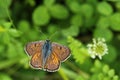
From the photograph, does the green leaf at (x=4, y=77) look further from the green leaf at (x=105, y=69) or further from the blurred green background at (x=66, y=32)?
the green leaf at (x=105, y=69)

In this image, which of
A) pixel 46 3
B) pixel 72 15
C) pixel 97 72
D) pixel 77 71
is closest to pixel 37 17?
pixel 46 3

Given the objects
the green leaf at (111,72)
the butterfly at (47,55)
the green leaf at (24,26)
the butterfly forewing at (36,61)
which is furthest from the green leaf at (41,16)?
the green leaf at (111,72)

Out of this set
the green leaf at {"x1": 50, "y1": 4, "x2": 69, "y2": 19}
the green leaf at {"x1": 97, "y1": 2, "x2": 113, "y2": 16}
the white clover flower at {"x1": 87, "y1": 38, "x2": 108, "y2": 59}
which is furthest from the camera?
the green leaf at {"x1": 50, "y1": 4, "x2": 69, "y2": 19}

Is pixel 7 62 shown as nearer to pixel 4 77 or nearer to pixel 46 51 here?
pixel 4 77

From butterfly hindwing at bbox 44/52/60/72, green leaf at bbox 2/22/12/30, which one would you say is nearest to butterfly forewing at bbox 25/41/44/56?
butterfly hindwing at bbox 44/52/60/72

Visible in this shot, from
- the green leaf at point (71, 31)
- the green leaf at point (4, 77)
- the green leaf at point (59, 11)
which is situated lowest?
the green leaf at point (4, 77)

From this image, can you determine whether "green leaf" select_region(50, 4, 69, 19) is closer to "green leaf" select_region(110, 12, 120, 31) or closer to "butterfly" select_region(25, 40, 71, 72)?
"green leaf" select_region(110, 12, 120, 31)

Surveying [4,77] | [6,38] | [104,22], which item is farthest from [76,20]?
[4,77]

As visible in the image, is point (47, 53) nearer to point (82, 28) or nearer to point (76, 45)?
point (76, 45)
